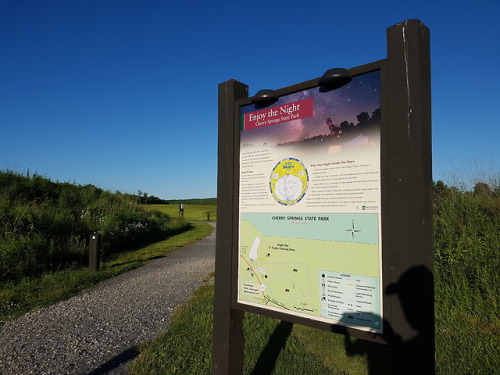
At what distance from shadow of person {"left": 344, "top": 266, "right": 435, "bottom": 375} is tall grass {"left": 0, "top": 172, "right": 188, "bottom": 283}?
771 centimetres

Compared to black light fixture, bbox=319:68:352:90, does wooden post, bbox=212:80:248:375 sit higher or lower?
lower

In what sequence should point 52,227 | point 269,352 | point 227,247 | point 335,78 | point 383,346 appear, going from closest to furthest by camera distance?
point 335,78
point 227,247
point 269,352
point 383,346
point 52,227

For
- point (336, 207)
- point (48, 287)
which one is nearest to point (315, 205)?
point (336, 207)

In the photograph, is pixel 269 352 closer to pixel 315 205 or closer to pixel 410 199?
pixel 315 205

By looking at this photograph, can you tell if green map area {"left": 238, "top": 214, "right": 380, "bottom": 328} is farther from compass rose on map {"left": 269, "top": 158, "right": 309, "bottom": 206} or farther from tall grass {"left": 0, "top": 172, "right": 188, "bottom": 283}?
tall grass {"left": 0, "top": 172, "right": 188, "bottom": 283}

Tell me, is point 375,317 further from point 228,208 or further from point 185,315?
point 185,315

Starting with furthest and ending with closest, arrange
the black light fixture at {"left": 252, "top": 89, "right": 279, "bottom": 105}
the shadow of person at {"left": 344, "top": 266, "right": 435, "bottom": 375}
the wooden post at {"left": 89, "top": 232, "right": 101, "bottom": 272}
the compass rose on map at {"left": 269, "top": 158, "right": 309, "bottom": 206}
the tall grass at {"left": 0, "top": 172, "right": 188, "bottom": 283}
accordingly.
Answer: the wooden post at {"left": 89, "top": 232, "right": 101, "bottom": 272} < the tall grass at {"left": 0, "top": 172, "right": 188, "bottom": 283} < the black light fixture at {"left": 252, "top": 89, "right": 279, "bottom": 105} < the compass rose on map at {"left": 269, "top": 158, "right": 309, "bottom": 206} < the shadow of person at {"left": 344, "top": 266, "right": 435, "bottom": 375}

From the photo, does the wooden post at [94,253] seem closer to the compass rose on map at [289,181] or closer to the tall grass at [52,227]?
the tall grass at [52,227]

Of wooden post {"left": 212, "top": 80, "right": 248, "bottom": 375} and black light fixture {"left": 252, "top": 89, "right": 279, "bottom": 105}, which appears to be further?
wooden post {"left": 212, "top": 80, "right": 248, "bottom": 375}

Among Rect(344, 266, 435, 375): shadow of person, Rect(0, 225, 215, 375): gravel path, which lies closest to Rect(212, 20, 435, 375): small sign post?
Rect(344, 266, 435, 375): shadow of person

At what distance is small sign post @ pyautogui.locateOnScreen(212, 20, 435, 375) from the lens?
1702 mm

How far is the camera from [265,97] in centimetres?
234

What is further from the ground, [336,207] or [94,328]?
[336,207]

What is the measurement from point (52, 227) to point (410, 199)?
32.6 ft
